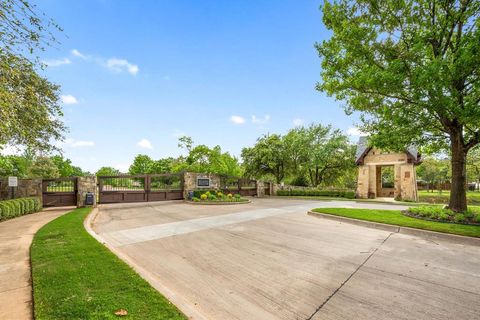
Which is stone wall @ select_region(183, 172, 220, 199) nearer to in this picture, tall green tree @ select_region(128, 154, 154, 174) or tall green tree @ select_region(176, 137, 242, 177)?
tall green tree @ select_region(176, 137, 242, 177)

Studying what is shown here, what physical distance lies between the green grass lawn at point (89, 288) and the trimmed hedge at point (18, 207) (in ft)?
23.1

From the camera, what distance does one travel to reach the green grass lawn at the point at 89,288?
2.76 meters

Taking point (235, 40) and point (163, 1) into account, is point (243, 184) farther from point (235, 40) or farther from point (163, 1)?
point (163, 1)

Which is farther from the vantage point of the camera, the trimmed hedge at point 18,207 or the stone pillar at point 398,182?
the stone pillar at point 398,182

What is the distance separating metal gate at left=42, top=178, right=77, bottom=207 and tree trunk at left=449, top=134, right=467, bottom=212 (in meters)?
20.0

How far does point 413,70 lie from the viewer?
26.9ft

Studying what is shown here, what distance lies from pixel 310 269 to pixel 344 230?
14.0 ft

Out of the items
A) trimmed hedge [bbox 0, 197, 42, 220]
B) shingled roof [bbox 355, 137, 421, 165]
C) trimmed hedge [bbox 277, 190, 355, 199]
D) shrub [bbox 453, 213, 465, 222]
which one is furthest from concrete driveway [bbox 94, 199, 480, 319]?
trimmed hedge [bbox 277, 190, 355, 199]

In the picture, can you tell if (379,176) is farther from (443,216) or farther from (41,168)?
(41,168)

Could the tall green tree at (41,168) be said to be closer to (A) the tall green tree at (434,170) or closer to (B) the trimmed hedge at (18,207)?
(B) the trimmed hedge at (18,207)

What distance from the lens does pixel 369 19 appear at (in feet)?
33.1

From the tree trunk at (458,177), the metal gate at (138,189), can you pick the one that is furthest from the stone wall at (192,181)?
the tree trunk at (458,177)

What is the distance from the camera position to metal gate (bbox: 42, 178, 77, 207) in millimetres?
14234

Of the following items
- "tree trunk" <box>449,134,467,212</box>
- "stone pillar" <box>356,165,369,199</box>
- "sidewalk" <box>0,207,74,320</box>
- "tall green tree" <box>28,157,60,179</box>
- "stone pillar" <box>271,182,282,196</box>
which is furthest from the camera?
"tall green tree" <box>28,157,60,179</box>
